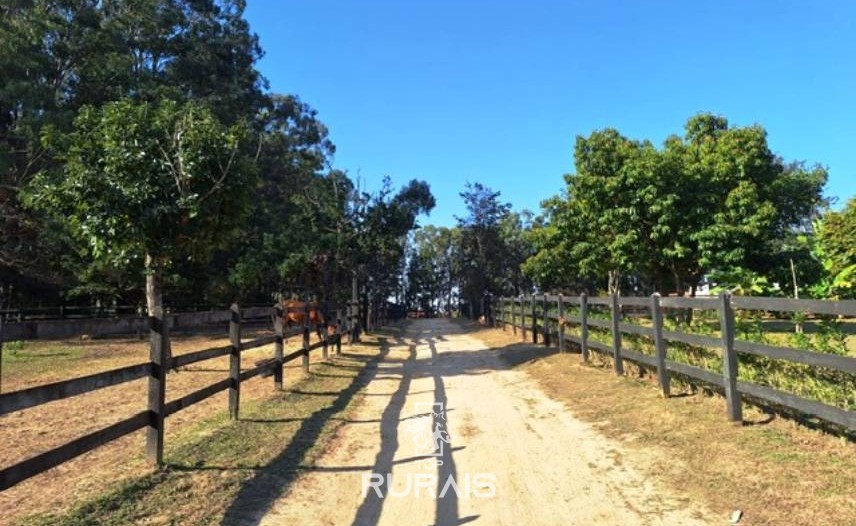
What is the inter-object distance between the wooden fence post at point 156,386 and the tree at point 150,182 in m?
5.99

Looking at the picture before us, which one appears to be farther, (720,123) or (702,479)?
(720,123)

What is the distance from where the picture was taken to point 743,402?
6812 mm

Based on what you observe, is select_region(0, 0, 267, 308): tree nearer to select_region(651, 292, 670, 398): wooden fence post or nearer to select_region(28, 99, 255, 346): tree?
select_region(28, 99, 255, 346): tree

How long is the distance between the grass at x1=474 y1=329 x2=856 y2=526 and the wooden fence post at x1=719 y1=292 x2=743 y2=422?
15 centimetres

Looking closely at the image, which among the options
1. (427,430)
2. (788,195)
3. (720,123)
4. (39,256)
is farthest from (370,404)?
(39,256)

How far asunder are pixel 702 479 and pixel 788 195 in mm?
17239

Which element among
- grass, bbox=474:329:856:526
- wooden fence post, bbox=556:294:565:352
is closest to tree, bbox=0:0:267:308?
wooden fence post, bbox=556:294:565:352

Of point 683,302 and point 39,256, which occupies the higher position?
point 39,256

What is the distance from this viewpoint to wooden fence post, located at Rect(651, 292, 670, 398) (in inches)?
318

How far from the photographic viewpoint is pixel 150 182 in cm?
1137

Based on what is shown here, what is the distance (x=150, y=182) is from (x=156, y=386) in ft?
22.2

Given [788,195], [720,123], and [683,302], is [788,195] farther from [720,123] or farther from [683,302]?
[683,302]

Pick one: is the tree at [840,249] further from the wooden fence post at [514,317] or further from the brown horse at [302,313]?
the wooden fence post at [514,317]

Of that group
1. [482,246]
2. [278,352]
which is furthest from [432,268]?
[278,352]
